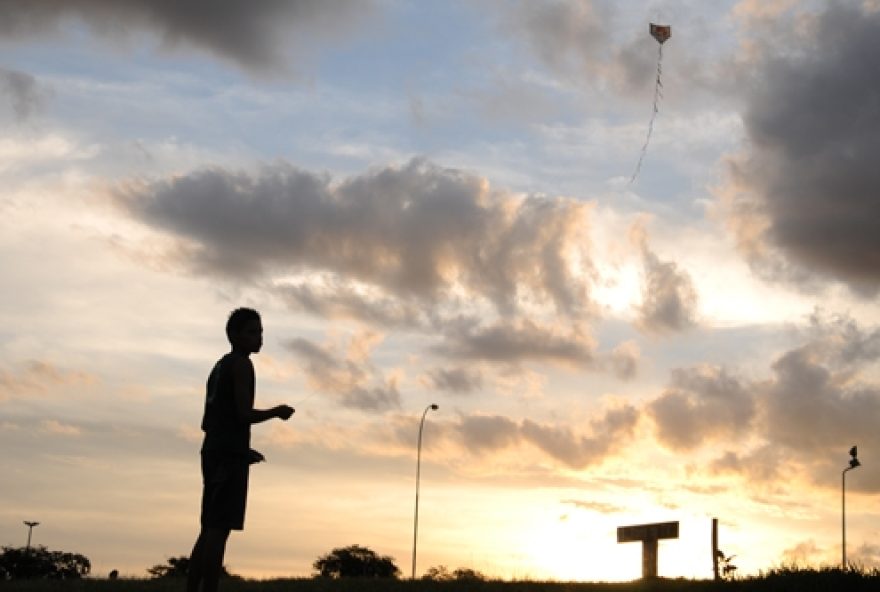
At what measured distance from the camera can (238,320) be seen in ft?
32.3

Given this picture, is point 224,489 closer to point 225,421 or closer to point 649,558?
point 225,421

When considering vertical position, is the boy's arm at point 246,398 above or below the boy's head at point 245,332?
below

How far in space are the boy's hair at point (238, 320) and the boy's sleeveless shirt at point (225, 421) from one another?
20 centimetres

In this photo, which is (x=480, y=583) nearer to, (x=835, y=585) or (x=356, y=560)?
(x=835, y=585)

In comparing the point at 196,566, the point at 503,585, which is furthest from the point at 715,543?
the point at 196,566

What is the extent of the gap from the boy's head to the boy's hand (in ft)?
2.09

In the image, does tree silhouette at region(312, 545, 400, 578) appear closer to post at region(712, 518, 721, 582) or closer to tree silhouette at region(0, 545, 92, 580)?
tree silhouette at region(0, 545, 92, 580)

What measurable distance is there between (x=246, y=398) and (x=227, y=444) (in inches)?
16.0

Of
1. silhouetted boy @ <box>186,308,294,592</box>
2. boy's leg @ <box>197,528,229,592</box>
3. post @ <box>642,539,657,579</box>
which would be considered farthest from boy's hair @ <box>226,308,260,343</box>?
post @ <box>642,539,657,579</box>

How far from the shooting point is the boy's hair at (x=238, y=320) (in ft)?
32.2

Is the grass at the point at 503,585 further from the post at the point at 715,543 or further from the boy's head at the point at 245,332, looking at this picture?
the boy's head at the point at 245,332

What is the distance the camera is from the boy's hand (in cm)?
941

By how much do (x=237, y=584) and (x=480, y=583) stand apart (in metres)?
3.41

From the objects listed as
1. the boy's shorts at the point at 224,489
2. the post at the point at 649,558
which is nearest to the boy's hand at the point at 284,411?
the boy's shorts at the point at 224,489
